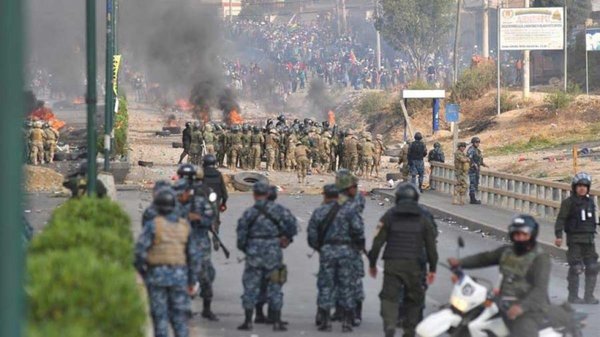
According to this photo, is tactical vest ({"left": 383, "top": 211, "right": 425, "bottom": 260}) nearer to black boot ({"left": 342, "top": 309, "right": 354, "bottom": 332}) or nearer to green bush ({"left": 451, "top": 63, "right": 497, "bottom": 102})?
black boot ({"left": 342, "top": 309, "right": 354, "bottom": 332})

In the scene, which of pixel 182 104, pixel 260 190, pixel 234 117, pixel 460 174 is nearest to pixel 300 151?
pixel 460 174

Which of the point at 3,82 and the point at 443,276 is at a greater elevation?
the point at 3,82

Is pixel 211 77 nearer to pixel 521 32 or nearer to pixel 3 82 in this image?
pixel 521 32

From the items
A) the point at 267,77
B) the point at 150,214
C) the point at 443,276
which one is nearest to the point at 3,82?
the point at 150,214

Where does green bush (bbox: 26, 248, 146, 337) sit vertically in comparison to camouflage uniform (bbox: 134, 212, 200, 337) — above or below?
above

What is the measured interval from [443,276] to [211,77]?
51.0 metres

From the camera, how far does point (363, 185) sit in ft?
133

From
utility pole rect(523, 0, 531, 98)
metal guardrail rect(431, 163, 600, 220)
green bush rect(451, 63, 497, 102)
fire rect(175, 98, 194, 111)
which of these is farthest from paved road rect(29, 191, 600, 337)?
fire rect(175, 98, 194, 111)

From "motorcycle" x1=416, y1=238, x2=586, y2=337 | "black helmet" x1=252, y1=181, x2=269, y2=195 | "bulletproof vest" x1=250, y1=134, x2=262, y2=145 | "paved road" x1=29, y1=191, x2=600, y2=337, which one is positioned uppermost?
"black helmet" x1=252, y1=181, x2=269, y2=195

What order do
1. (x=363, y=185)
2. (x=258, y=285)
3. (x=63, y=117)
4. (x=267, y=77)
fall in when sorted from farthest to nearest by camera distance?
1. (x=267, y=77)
2. (x=63, y=117)
3. (x=363, y=185)
4. (x=258, y=285)

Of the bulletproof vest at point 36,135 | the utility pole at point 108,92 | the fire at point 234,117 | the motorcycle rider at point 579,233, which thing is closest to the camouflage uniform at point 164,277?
the motorcycle rider at point 579,233

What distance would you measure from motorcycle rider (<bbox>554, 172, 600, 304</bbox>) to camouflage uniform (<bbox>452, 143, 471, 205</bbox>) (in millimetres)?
13056

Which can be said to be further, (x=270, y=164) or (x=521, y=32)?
(x=521, y=32)

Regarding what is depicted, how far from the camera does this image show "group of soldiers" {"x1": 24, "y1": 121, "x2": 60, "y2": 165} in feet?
148
